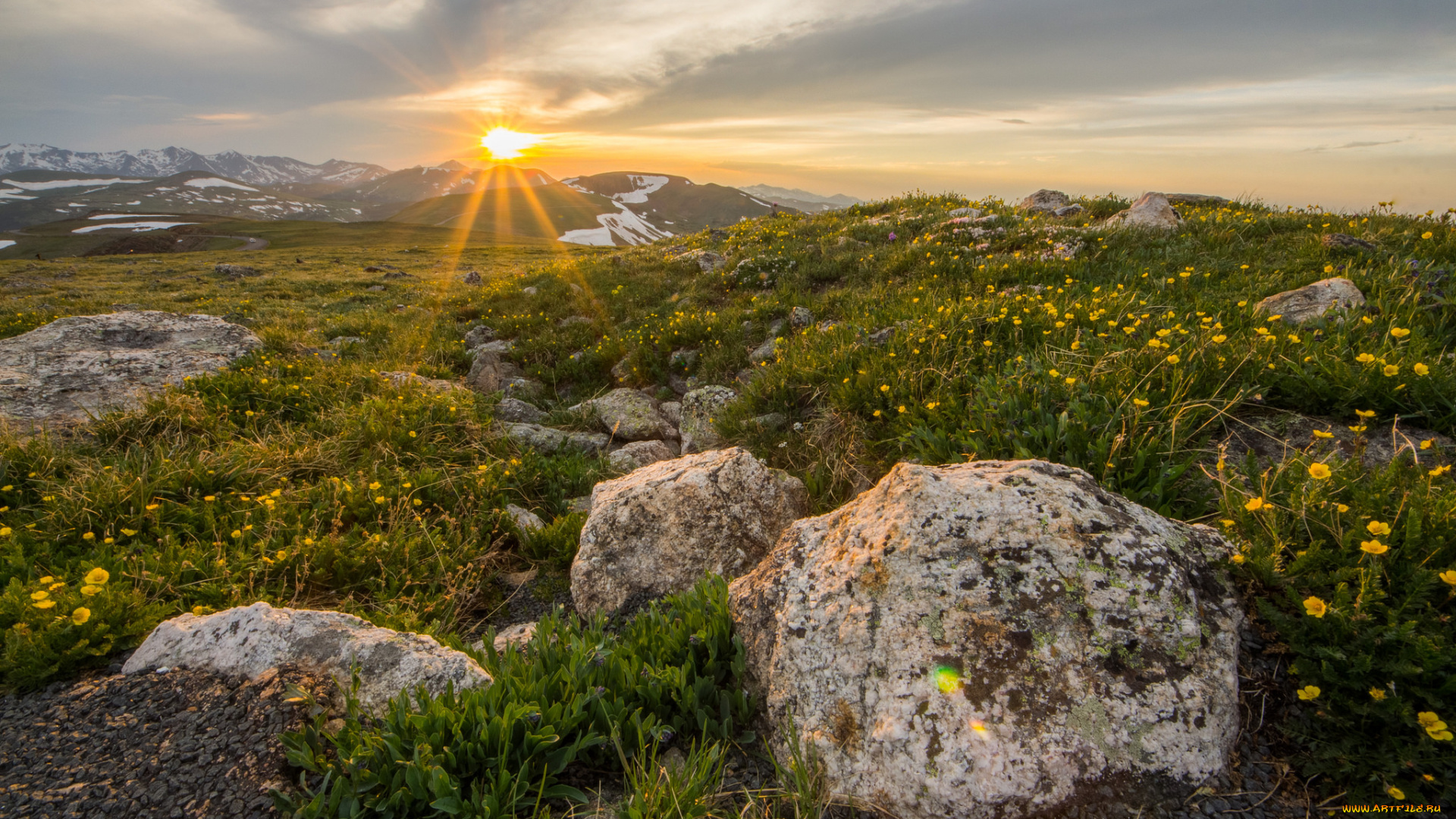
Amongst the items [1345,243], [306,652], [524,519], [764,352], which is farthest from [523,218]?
[306,652]

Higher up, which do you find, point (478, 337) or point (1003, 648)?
point (1003, 648)

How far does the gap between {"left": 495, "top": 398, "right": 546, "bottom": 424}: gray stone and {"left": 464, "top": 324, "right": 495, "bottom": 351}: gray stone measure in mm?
4215

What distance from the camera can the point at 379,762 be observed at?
239cm

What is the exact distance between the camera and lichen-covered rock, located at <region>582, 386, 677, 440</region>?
7.51 metres

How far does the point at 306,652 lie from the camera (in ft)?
10.1

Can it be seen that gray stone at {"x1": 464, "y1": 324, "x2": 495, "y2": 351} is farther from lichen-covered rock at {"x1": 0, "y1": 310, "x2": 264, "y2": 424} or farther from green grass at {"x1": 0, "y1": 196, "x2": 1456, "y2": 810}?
lichen-covered rock at {"x1": 0, "y1": 310, "x2": 264, "y2": 424}

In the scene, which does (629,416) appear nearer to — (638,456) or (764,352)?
(638,456)

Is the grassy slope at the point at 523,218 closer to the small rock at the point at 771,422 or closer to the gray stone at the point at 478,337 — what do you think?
the gray stone at the point at 478,337

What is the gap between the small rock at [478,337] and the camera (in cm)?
1212

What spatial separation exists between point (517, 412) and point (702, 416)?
9.93ft

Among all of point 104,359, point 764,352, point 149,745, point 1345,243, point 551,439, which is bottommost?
point 551,439

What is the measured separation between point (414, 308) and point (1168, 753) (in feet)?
58.0

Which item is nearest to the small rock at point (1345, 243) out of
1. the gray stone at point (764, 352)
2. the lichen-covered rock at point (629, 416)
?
the gray stone at point (764, 352)

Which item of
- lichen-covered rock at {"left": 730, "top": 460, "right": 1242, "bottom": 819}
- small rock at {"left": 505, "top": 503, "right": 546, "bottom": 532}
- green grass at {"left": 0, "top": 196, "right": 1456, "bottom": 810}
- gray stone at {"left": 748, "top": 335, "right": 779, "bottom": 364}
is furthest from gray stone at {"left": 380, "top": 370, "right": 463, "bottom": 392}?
lichen-covered rock at {"left": 730, "top": 460, "right": 1242, "bottom": 819}
